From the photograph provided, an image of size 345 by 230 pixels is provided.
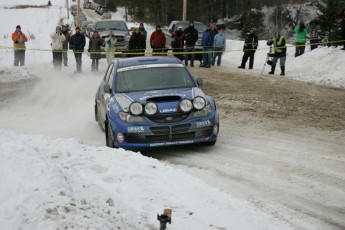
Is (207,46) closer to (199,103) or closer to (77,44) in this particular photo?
(77,44)

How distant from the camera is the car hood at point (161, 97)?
29.6ft

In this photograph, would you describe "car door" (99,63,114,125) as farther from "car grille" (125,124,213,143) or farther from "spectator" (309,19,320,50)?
"spectator" (309,19,320,50)

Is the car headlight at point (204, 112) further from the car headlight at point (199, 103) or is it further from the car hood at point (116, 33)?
the car hood at point (116, 33)

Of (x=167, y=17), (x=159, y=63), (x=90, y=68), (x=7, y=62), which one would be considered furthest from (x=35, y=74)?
(x=167, y=17)

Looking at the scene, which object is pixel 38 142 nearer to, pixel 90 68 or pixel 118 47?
pixel 90 68

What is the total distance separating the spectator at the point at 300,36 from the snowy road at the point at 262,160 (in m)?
12.2

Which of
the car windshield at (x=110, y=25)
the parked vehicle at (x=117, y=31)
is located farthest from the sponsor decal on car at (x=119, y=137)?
the car windshield at (x=110, y=25)

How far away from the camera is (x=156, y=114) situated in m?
8.91

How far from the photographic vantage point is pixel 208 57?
72.2ft

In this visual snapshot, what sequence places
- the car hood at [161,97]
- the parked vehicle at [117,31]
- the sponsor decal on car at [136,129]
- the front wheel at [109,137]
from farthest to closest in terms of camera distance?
the parked vehicle at [117,31] → the front wheel at [109,137] → the car hood at [161,97] → the sponsor decal on car at [136,129]

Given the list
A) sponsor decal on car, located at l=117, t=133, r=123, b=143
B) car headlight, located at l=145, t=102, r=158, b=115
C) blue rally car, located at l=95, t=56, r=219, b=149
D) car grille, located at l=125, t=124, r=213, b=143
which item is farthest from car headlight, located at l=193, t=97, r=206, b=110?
sponsor decal on car, located at l=117, t=133, r=123, b=143

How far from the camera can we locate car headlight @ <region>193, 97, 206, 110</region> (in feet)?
30.0

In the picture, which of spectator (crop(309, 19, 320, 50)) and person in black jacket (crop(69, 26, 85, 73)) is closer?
person in black jacket (crop(69, 26, 85, 73))

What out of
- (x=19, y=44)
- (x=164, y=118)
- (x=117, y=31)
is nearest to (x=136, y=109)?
(x=164, y=118)
